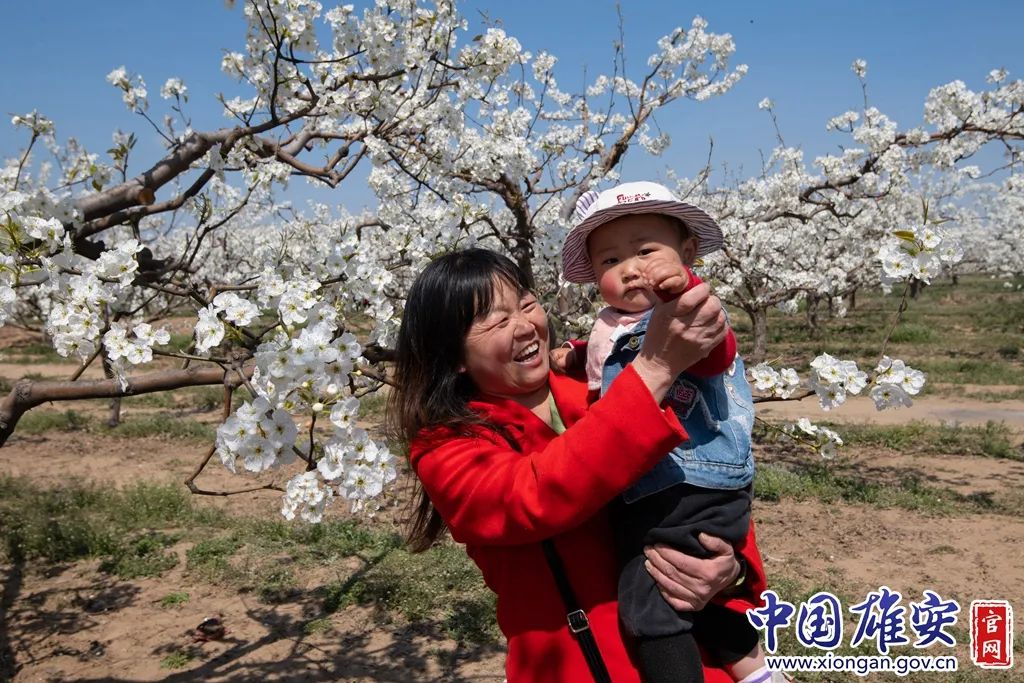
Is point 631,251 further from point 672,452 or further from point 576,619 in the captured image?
point 576,619

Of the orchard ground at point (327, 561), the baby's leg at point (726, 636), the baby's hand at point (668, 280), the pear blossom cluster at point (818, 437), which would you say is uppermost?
the baby's hand at point (668, 280)

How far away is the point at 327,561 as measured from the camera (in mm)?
5105

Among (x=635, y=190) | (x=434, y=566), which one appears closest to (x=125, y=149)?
(x=635, y=190)

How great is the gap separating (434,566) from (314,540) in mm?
1097

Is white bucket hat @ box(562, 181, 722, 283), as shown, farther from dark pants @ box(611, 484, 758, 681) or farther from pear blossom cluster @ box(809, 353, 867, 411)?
pear blossom cluster @ box(809, 353, 867, 411)

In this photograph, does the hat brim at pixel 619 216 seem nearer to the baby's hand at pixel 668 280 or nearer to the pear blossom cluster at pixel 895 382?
the baby's hand at pixel 668 280

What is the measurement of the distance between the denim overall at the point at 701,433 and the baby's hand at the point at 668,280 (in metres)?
0.18

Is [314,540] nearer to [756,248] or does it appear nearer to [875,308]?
[756,248]

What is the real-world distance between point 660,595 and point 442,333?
0.59m

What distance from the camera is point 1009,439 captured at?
8062mm

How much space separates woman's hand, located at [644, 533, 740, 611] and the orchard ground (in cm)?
273

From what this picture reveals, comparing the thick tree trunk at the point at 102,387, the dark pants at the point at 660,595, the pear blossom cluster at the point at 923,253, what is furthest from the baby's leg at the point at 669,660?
the thick tree trunk at the point at 102,387

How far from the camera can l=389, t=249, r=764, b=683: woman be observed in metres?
1.11

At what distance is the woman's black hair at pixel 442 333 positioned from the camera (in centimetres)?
136
